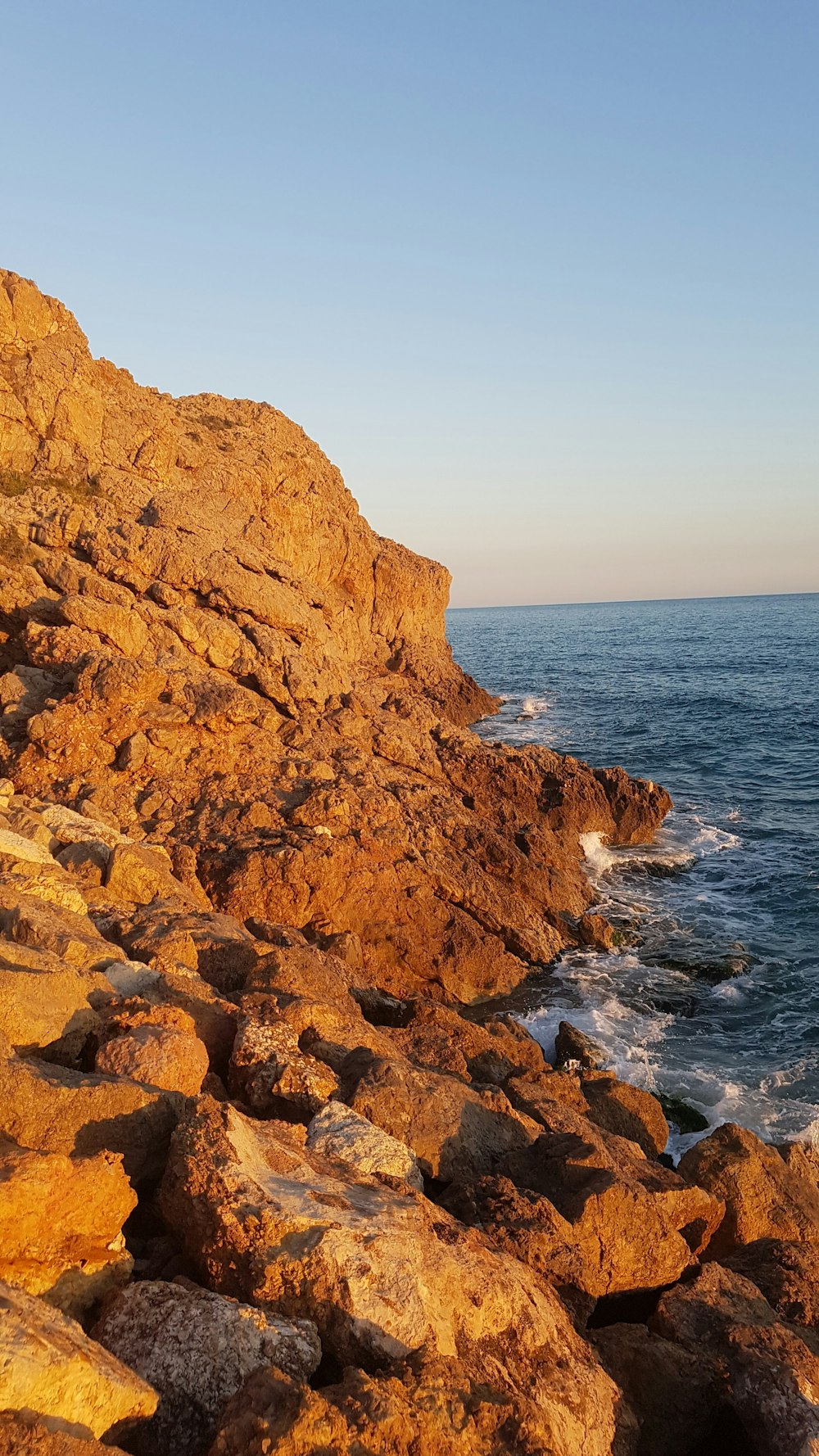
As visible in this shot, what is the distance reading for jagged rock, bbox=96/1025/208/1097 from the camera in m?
6.70

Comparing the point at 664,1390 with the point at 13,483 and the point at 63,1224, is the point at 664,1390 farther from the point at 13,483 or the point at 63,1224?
the point at 13,483

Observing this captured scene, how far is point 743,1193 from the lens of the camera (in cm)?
934

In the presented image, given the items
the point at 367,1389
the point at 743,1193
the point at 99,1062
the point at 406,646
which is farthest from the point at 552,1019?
the point at 406,646

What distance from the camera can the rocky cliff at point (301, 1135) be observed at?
4.57m

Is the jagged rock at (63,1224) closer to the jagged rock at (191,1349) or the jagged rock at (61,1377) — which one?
the jagged rock at (191,1349)

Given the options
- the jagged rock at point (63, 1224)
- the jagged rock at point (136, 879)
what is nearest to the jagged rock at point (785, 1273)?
the jagged rock at point (63, 1224)

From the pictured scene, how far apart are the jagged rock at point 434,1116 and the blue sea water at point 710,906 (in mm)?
6854

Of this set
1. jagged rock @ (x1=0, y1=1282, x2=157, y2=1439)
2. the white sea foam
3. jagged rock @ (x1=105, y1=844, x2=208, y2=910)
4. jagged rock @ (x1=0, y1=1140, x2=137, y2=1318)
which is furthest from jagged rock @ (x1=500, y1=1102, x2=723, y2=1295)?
the white sea foam

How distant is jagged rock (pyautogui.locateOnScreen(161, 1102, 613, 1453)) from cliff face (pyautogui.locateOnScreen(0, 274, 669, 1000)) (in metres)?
10.0

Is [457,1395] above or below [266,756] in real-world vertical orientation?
below

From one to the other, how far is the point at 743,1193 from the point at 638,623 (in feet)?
534

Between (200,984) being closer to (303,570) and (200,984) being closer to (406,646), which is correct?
(303,570)

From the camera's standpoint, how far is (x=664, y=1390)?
617cm

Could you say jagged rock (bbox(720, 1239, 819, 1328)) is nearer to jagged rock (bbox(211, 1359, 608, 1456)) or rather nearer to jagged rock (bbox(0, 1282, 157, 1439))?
jagged rock (bbox(211, 1359, 608, 1456))
